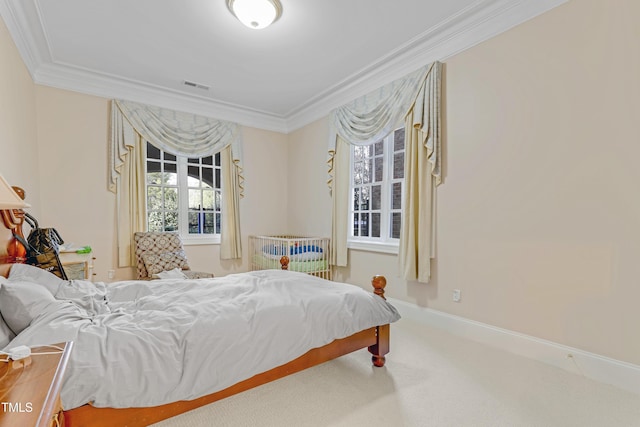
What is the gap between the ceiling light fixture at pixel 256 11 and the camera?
2.41 m

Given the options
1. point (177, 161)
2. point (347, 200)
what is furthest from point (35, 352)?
point (177, 161)

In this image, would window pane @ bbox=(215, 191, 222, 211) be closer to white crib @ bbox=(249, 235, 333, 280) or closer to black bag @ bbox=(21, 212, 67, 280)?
white crib @ bbox=(249, 235, 333, 280)

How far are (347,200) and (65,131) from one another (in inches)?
139

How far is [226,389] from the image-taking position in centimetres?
164

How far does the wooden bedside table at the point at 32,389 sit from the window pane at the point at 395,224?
3225 mm

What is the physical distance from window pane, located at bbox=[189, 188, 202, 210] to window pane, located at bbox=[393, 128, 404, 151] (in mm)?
2959

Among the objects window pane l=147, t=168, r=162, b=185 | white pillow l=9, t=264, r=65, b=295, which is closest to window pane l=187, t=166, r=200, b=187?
window pane l=147, t=168, r=162, b=185

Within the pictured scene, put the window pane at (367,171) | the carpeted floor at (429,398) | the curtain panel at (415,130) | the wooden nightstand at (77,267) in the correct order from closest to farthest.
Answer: the carpeted floor at (429,398) → the wooden nightstand at (77,267) → the curtain panel at (415,130) → the window pane at (367,171)

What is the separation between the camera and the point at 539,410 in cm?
180

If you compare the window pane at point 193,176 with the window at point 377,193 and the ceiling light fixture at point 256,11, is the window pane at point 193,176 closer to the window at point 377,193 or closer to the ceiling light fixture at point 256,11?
the window at point 377,193

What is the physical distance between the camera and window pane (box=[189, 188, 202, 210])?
15.3ft

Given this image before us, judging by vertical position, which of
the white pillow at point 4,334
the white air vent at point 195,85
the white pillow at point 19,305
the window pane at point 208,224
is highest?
the white air vent at point 195,85

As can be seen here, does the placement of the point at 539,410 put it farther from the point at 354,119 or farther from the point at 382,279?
the point at 354,119

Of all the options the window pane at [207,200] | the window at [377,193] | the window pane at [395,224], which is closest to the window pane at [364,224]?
the window at [377,193]
